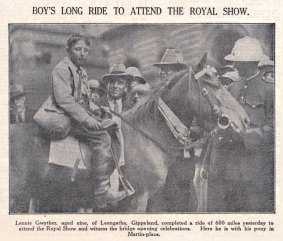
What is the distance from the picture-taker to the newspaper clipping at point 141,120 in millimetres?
1000

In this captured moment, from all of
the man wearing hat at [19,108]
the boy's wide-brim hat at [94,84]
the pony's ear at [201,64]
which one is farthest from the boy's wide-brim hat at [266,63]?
the man wearing hat at [19,108]

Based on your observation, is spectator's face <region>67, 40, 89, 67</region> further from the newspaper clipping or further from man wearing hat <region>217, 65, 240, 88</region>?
man wearing hat <region>217, 65, 240, 88</region>

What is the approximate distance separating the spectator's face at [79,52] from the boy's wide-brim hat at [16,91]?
131mm

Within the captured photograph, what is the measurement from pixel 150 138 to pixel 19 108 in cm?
30

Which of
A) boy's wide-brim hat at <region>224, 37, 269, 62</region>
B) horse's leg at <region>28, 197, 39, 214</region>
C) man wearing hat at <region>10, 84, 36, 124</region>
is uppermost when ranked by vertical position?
boy's wide-brim hat at <region>224, 37, 269, 62</region>

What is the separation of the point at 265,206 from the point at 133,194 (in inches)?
11.7

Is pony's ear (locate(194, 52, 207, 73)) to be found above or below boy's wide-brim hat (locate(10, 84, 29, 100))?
above

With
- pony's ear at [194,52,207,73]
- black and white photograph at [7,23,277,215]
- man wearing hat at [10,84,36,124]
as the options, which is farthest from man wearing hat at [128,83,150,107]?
man wearing hat at [10,84,36,124]

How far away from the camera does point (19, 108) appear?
39.5 inches

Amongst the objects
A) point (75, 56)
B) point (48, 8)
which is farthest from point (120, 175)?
point (48, 8)

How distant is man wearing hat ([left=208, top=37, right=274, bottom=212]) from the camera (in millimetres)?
1005

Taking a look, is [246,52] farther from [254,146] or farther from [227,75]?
[254,146]

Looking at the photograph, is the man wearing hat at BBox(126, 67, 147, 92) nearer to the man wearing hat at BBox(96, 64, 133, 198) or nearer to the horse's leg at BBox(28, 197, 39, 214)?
the man wearing hat at BBox(96, 64, 133, 198)

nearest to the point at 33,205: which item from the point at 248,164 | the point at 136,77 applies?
the point at 136,77
